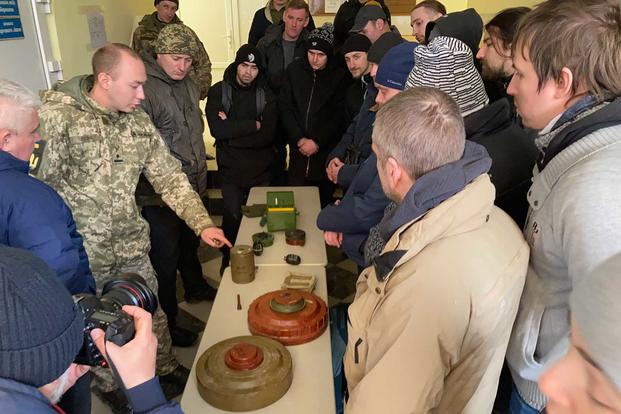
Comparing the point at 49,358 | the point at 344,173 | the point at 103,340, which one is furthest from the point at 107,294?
the point at 344,173

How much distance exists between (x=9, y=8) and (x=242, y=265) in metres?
1.97

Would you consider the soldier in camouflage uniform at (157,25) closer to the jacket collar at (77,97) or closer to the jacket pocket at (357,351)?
the jacket collar at (77,97)

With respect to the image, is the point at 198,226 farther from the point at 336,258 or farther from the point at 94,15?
the point at 94,15

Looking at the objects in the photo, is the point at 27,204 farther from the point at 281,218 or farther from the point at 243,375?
the point at 281,218

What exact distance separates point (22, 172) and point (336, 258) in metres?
2.67

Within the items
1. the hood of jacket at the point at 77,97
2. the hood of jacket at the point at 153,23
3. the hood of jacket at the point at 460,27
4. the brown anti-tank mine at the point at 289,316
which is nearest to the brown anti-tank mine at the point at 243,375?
the brown anti-tank mine at the point at 289,316

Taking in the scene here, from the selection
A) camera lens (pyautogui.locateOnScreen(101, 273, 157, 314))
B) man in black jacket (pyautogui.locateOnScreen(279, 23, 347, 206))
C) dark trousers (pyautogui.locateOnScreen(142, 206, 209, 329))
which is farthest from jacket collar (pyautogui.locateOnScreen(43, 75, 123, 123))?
man in black jacket (pyautogui.locateOnScreen(279, 23, 347, 206))

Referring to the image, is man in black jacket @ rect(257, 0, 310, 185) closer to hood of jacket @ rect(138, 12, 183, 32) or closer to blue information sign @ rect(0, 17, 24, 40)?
hood of jacket @ rect(138, 12, 183, 32)

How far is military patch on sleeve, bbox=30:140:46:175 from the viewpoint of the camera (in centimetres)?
181

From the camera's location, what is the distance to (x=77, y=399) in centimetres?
164

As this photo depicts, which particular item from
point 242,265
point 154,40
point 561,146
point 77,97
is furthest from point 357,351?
point 154,40

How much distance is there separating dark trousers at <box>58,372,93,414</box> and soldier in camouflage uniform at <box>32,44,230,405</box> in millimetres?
549

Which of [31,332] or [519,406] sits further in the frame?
[519,406]

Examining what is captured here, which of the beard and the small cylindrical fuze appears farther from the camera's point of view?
the beard
